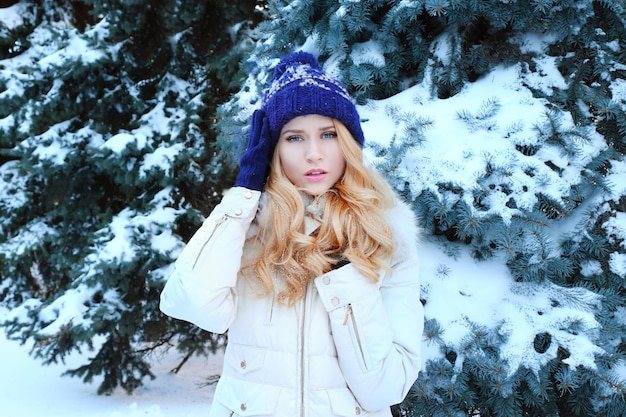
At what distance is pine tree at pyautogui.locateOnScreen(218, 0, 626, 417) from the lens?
2.19m

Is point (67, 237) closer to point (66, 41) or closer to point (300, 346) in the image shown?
point (66, 41)

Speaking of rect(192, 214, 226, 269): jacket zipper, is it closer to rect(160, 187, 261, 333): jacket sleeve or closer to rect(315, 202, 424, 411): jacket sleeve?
rect(160, 187, 261, 333): jacket sleeve

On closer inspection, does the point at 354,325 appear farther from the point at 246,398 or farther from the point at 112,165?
the point at 112,165

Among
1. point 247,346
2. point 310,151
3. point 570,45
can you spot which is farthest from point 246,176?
point 570,45

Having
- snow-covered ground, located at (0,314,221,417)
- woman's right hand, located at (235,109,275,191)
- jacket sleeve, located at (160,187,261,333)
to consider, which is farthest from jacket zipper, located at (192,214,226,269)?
snow-covered ground, located at (0,314,221,417)

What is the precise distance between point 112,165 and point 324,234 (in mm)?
3715

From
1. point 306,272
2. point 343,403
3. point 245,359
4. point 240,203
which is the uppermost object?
point 240,203

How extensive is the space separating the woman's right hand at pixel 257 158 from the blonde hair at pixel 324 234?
6 cm

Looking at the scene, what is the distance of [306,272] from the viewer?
1.77m

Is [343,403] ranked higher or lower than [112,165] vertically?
lower

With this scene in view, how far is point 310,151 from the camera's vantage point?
1.83m

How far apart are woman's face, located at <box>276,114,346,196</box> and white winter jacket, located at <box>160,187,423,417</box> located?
0.17 m

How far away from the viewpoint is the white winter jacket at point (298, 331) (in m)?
1.67

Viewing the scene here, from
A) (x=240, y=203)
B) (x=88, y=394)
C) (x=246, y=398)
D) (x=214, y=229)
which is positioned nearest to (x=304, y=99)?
(x=240, y=203)
